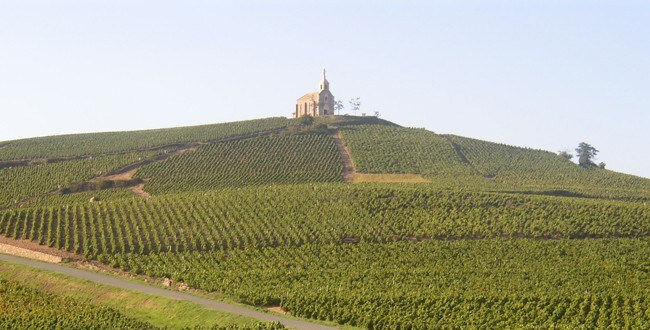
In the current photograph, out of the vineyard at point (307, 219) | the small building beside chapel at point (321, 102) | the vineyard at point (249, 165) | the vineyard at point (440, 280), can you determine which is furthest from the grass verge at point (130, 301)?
the small building beside chapel at point (321, 102)

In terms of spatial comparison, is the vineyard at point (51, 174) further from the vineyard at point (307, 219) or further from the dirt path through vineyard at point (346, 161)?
the dirt path through vineyard at point (346, 161)

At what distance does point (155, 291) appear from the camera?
151 ft

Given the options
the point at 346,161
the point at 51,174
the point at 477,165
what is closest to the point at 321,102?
the point at 346,161

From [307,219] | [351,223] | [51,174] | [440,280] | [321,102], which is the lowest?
[440,280]

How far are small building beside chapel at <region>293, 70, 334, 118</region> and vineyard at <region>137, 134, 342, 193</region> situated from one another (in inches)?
798

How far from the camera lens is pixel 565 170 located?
103062 millimetres

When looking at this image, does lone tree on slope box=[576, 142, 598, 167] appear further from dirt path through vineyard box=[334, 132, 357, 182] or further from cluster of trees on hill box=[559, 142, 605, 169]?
dirt path through vineyard box=[334, 132, 357, 182]

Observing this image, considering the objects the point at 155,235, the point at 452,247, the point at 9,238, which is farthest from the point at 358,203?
the point at 9,238

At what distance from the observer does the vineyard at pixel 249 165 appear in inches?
3447

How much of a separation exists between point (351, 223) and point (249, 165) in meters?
33.8

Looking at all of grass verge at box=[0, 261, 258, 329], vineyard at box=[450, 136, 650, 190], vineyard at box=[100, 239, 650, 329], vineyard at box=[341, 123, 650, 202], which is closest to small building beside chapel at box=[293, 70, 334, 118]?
vineyard at box=[341, 123, 650, 202]

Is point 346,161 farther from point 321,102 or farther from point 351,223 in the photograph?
point 351,223

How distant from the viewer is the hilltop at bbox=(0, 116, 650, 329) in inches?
1746

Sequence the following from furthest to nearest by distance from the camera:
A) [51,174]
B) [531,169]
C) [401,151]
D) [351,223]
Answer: [401,151]
[531,169]
[51,174]
[351,223]
